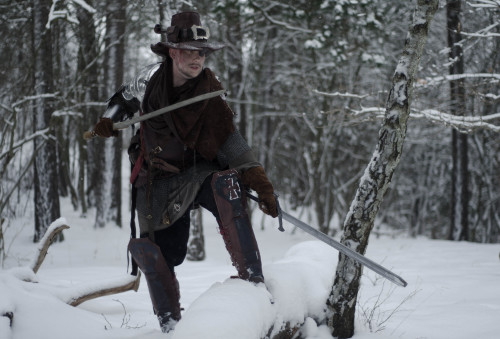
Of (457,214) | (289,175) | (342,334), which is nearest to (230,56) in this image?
(457,214)

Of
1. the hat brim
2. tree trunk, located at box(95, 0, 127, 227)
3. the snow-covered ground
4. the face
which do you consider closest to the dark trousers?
the snow-covered ground

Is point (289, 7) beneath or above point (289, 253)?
above

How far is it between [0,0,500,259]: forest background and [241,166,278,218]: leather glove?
118 inches

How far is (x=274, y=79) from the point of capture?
537 inches

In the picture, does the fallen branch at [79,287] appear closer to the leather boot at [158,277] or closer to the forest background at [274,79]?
the leather boot at [158,277]

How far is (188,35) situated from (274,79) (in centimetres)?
1107

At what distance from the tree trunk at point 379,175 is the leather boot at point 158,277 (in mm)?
1029

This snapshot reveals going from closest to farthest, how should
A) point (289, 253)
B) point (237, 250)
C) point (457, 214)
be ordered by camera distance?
point (237, 250)
point (289, 253)
point (457, 214)

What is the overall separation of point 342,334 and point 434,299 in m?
1.81

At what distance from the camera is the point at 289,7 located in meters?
9.31

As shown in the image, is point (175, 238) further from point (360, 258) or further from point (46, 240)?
point (46, 240)

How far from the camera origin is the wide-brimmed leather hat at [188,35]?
107 inches

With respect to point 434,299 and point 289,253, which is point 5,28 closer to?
point 289,253

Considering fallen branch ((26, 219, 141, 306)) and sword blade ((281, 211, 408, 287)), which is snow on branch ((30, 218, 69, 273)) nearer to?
fallen branch ((26, 219, 141, 306))
